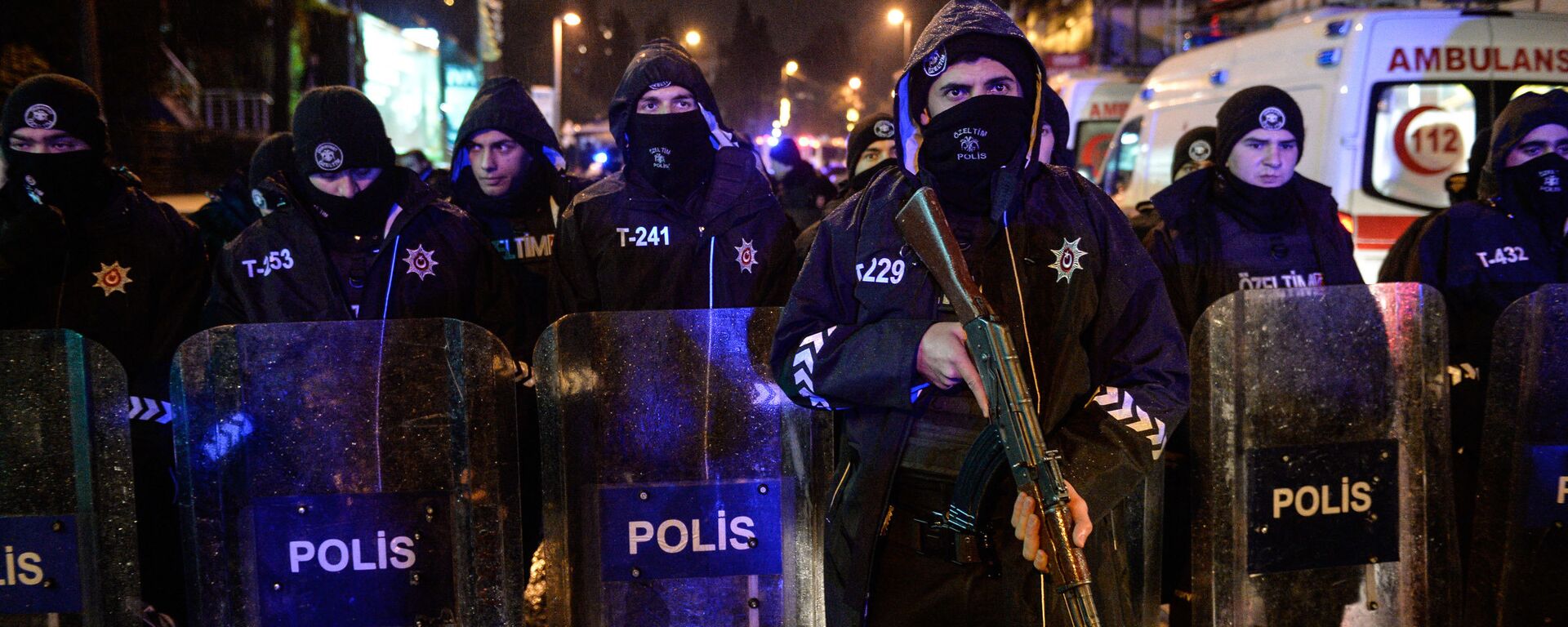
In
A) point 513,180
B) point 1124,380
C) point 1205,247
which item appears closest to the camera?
point 1124,380

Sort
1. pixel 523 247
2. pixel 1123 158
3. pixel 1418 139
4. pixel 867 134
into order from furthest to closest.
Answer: pixel 1123 158 < pixel 1418 139 < pixel 867 134 < pixel 523 247

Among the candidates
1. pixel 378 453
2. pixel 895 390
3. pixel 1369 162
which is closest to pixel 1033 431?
pixel 895 390

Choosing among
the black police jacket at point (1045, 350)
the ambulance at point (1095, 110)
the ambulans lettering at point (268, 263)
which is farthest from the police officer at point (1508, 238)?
the ambulance at point (1095, 110)

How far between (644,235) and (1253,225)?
2.20 meters

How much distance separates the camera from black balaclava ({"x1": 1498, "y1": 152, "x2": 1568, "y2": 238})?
13.4ft

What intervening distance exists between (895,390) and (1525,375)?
85.6 inches

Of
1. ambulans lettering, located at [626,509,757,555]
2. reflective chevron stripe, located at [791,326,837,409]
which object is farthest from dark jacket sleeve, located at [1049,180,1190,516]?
ambulans lettering, located at [626,509,757,555]

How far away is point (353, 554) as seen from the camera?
281cm

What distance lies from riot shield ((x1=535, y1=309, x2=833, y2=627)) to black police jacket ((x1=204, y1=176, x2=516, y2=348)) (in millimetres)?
954

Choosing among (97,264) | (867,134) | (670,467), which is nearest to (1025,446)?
(670,467)

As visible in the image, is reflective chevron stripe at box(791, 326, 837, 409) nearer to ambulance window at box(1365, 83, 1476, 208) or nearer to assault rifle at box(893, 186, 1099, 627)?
assault rifle at box(893, 186, 1099, 627)

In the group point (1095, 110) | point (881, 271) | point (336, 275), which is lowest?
point (881, 271)

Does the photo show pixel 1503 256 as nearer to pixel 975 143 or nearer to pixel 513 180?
pixel 975 143

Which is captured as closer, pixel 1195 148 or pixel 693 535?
pixel 693 535
